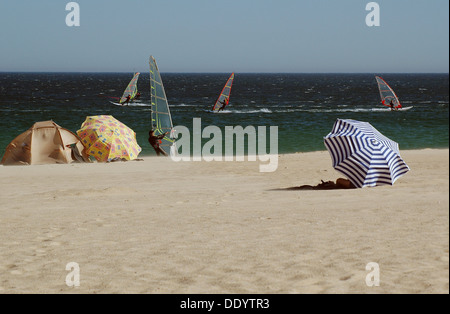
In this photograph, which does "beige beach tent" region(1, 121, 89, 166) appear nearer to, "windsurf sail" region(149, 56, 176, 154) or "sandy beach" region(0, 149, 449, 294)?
Result: "windsurf sail" region(149, 56, 176, 154)

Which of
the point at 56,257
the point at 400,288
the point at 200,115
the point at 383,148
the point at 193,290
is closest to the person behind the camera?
the point at 400,288

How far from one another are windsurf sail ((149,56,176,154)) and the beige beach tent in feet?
12.1

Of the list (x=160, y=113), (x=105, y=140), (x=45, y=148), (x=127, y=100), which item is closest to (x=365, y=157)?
(x=105, y=140)

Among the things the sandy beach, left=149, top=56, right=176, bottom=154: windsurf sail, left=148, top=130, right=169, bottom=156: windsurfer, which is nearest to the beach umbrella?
left=148, top=130, right=169, bottom=156: windsurfer

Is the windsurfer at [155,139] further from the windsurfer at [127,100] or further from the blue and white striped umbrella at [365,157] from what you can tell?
the windsurfer at [127,100]

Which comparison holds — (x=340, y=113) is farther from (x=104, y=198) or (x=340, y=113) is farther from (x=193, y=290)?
(x=193, y=290)

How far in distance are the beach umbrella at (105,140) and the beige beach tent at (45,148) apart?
364mm

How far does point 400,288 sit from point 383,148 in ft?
19.4

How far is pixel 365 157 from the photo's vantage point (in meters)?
10.6

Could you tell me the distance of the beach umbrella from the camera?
59.7 ft

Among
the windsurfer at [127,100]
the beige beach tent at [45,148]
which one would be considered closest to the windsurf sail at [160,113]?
the beige beach tent at [45,148]

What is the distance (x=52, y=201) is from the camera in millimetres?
10812

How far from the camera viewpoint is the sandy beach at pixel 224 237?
5.58 meters

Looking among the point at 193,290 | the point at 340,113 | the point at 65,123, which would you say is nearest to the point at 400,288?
the point at 193,290
